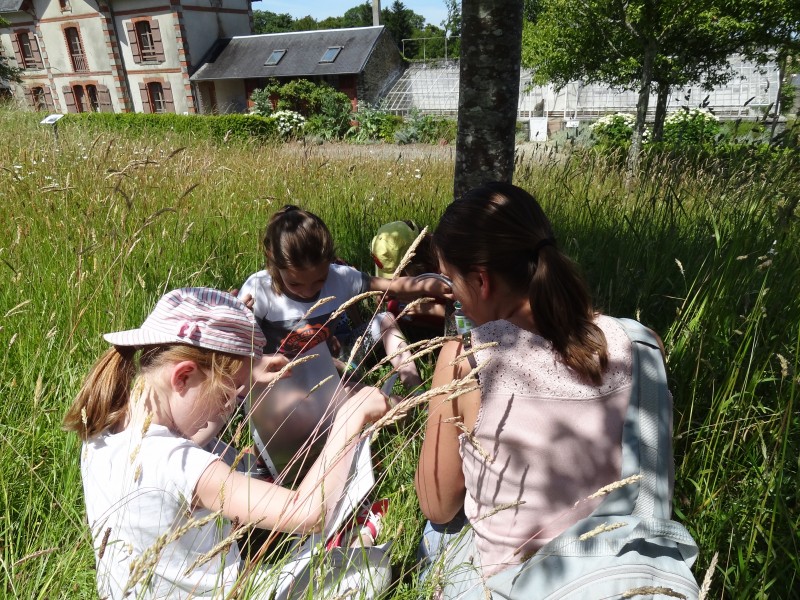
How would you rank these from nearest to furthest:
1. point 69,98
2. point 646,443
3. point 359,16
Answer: point 646,443 < point 69,98 < point 359,16

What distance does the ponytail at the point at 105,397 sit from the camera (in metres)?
1.39

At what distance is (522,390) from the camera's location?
1.26 meters

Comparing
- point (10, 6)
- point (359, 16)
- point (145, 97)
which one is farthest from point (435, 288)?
point (359, 16)

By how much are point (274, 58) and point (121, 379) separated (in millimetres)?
29998

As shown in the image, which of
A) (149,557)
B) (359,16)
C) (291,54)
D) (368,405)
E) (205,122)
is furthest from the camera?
(359,16)

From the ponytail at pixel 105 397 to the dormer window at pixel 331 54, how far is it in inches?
1131

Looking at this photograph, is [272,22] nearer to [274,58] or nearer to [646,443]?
[274,58]

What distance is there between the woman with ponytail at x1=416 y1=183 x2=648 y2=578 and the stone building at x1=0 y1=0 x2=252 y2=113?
101 feet

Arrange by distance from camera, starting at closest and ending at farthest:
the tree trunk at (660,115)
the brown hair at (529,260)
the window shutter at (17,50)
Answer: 1. the brown hair at (529,260)
2. the tree trunk at (660,115)
3. the window shutter at (17,50)

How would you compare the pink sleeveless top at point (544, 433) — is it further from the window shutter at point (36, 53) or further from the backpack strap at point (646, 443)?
the window shutter at point (36, 53)

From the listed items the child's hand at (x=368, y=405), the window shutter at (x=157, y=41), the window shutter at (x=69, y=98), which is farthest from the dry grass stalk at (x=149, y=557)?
the window shutter at (x=69, y=98)

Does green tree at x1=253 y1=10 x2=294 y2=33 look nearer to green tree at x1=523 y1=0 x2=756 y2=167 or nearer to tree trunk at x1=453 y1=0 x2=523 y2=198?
green tree at x1=523 y1=0 x2=756 y2=167

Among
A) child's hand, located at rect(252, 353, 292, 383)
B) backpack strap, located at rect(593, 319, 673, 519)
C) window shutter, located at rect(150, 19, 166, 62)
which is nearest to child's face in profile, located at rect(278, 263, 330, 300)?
child's hand, located at rect(252, 353, 292, 383)

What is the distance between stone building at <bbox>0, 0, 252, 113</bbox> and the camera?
2747 centimetres
